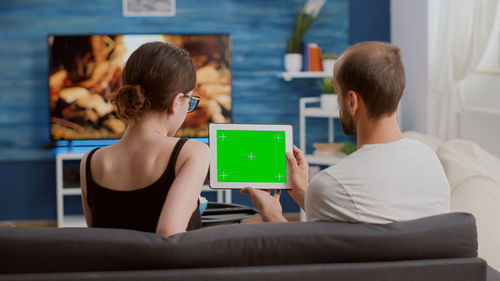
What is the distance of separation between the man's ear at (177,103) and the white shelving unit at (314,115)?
327 cm

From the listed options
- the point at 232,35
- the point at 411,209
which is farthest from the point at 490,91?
the point at 411,209

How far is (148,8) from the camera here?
17.1 feet

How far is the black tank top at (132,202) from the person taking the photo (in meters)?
1.53

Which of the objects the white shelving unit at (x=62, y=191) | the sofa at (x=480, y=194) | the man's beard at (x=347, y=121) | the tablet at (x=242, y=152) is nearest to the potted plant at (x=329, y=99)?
the white shelving unit at (x=62, y=191)

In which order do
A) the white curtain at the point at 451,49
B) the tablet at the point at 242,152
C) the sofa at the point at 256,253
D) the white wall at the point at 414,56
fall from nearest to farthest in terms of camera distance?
the sofa at the point at 256,253 < the tablet at the point at 242,152 < the white curtain at the point at 451,49 < the white wall at the point at 414,56

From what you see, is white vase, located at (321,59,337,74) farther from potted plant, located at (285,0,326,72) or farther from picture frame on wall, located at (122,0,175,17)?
picture frame on wall, located at (122,0,175,17)

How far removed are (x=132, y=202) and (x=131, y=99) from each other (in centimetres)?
25

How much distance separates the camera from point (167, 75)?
1.57 meters

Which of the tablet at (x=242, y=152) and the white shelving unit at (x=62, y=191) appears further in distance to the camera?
the white shelving unit at (x=62, y=191)

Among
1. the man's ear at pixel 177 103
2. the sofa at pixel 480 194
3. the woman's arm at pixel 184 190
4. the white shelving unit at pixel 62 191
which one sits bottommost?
the white shelving unit at pixel 62 191

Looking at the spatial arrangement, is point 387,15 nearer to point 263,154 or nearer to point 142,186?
point 263,154

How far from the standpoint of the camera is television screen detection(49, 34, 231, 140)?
5.04 m

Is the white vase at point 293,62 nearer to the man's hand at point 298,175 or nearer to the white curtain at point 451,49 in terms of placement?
the white curtain at point 451,49

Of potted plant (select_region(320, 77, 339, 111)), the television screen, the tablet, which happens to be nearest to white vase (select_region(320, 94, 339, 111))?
potted plant (select_region(320, 77, 339, 111))
